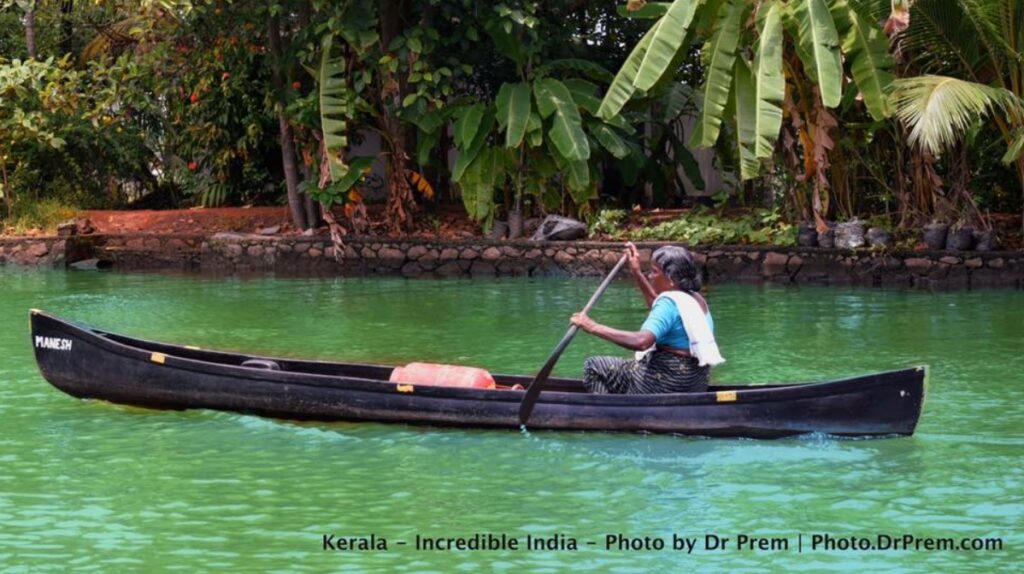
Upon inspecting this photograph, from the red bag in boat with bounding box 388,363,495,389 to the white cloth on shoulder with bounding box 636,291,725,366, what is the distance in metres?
1.33

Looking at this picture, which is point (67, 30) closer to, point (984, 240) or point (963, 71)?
point (963, 71)

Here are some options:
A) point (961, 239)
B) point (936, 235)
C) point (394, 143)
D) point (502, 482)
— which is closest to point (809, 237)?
point (936, 235)

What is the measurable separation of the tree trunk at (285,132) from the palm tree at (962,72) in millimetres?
8823

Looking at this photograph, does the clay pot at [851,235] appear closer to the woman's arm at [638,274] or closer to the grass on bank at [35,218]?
the woman's arm at [638,274]

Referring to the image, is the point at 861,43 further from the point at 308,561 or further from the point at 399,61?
the point at 308,561

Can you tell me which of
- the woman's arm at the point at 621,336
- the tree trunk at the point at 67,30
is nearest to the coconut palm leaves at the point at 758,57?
the woman's arm at the point at 621,336

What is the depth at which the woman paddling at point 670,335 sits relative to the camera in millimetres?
8711

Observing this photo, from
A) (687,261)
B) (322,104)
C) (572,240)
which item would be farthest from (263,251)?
(687,261)

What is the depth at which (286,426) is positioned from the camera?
9.61 m

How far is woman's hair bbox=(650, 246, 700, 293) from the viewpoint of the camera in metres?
8.81

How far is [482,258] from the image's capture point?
19.9 meters

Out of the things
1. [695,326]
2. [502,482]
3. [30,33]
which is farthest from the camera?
[30,33]

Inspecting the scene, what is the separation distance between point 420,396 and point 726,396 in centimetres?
196

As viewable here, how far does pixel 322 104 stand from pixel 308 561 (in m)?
13.2
